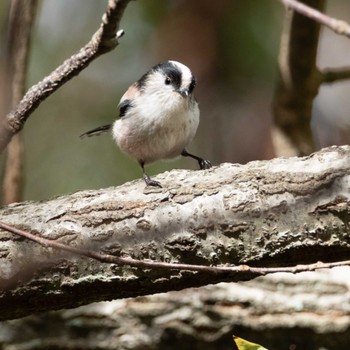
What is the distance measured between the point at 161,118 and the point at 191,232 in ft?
3.66

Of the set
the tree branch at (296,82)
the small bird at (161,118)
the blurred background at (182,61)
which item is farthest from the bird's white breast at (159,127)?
the blurred background at (182,61)

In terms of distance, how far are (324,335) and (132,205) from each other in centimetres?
104

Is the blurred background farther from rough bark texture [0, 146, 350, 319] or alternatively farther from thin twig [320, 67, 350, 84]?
rough bark texture [0, 146, 350, 319]

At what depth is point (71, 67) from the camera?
1.92 m

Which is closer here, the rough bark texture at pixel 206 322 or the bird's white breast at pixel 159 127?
the rough bark texture at pixel 206 322

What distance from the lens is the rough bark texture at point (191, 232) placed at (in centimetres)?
184

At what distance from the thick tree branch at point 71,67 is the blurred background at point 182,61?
6.48ft

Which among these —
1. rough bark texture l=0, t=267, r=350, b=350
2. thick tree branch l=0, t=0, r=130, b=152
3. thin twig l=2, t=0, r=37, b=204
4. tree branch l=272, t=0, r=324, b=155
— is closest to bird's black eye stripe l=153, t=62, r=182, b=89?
tree branch l=272, t=0, r=324, b=155

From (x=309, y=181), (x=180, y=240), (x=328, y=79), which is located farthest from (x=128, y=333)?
(x=328, y=79)

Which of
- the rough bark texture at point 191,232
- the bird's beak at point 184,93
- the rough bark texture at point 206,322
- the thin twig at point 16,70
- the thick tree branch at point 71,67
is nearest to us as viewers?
the thick tree branch at point 71,67

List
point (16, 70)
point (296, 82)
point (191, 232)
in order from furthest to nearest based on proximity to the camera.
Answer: point (296, 82) → point (16, 70) → point (191, 232)

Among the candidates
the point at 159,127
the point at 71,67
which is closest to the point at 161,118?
the point at 159,127

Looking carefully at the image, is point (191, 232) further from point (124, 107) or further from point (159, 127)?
point (124, 107)

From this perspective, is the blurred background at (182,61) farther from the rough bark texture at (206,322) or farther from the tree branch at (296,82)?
the rough bark texture at (206,322)
